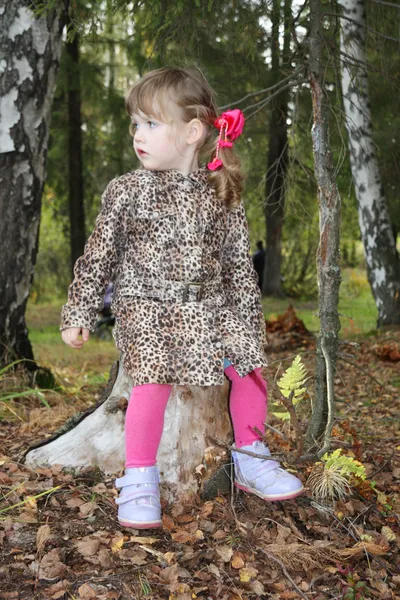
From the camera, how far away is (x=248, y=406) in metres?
3.12

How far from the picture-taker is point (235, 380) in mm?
3166

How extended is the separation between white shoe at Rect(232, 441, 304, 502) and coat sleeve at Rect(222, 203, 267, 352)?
0.55 meters

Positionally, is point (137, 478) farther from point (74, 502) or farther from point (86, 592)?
point (86, 592)

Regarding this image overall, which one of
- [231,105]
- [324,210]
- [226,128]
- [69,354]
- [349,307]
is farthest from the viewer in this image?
[349,307]

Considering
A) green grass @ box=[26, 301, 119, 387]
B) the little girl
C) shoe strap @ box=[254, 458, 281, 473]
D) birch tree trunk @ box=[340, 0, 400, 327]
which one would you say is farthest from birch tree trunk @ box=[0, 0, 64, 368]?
birch tree trunk @ box=[340, 0, 400, 327]

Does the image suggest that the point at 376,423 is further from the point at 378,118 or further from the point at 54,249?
the point at 54,249

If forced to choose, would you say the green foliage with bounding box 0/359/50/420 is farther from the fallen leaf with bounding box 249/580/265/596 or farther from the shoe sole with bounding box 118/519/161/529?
the fallen leaf with bounding box 249/580/265/596

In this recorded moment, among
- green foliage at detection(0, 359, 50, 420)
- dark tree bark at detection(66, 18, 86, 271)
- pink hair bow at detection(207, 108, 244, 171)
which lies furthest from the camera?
dark tree bark at detection(66, 18, 86, 271)

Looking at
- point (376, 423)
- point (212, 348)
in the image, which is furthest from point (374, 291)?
point (212, 348)

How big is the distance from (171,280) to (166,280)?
0.02 m

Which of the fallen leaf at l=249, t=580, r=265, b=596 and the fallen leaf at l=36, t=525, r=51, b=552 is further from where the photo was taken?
the fallen leaf at l=36, t=525, r=51, b=552

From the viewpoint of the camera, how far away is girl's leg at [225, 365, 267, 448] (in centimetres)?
311

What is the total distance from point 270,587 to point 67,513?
3.16 feet

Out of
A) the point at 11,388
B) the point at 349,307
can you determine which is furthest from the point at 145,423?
the point at 349,307
